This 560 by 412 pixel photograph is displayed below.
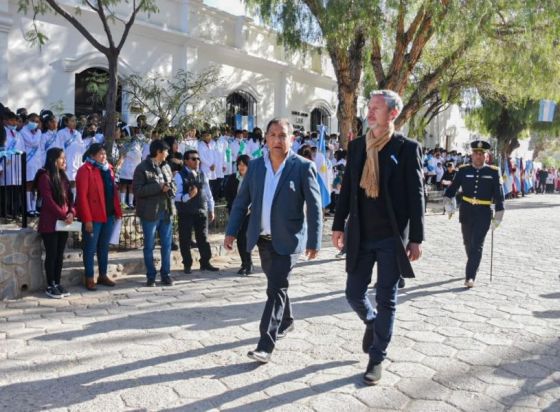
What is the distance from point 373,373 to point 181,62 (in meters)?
13.9

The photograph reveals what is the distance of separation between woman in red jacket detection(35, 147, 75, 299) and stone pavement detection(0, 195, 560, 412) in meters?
0.33

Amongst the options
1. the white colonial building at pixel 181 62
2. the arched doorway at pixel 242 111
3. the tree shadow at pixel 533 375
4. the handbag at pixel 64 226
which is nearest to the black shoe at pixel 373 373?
the tree shadow at pixel 533 375

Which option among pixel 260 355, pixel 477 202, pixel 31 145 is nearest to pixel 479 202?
pixel 477 202

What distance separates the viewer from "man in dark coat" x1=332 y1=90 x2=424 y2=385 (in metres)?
4.25

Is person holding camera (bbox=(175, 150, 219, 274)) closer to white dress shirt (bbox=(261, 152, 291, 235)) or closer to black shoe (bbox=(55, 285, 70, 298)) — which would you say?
black shoe (bbox=(55, 285, 70, 298))

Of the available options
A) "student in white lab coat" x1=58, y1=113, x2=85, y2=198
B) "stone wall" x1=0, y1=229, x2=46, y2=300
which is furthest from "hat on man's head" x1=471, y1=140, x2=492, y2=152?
"student in white lab coat" x1=58, y1=113, x2=85, y2=198

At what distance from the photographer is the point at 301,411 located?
384 centimetres

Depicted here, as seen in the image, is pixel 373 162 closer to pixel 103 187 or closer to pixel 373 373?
pixel 373 373

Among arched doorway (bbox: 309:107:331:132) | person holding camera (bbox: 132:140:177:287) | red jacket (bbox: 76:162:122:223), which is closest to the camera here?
red jacket (bbox: 76:162:122:223)

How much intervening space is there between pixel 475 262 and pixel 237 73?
1298 centimetres

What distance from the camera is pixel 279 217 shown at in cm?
471

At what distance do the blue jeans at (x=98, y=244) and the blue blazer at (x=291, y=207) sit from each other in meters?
3.05

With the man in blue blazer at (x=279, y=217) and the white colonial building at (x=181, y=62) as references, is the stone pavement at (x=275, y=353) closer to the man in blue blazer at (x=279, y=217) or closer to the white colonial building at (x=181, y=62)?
the man in blue blazer at (x=279, y=217)

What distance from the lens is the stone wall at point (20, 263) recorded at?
6836mm
